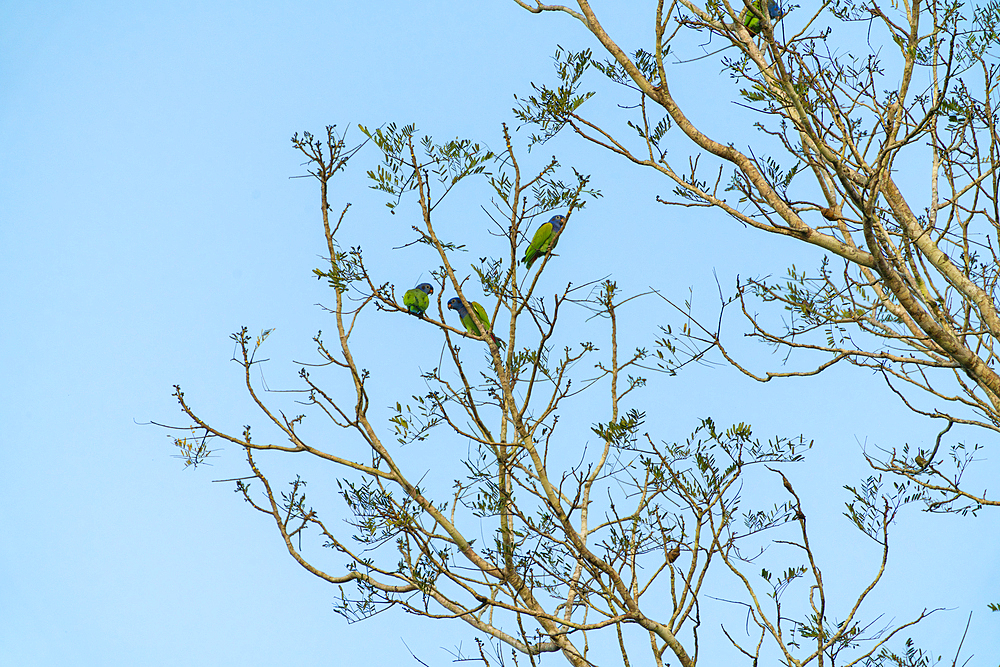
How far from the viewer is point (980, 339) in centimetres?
266

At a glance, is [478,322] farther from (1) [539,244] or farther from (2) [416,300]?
(2) [416,300]

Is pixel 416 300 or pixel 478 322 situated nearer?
pixel 478 322

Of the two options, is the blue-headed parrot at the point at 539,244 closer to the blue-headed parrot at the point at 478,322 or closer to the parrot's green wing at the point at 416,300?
the blue-headed parrot at the point at 478,322

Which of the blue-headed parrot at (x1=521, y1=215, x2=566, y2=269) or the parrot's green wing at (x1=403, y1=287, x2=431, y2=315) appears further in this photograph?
the parrot's green wing at (x1=403, y1=287, x2=431, y2=315)

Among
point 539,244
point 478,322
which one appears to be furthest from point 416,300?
point 478,322

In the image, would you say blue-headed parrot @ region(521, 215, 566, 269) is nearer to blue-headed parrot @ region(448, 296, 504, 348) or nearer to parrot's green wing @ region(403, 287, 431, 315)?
blue-headed parrot @ region(448, 296, 504, 348)

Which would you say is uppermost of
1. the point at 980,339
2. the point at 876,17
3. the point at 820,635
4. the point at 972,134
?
the point at 876,17

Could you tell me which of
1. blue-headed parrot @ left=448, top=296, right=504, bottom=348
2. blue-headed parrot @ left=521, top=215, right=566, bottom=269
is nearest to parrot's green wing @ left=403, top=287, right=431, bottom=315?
blue-headed parrot @ left=448, top=296, right=504, bottom=348

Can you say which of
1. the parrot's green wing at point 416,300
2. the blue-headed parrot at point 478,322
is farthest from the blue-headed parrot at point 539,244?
the parrot's green wing at point 416,300

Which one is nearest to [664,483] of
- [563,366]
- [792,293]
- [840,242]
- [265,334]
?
[563,366]

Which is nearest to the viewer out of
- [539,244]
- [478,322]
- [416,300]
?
[478,322]

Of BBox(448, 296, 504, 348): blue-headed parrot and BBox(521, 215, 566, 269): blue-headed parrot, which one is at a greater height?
BBox(521, 215, 566, 269): blue-headed parrot

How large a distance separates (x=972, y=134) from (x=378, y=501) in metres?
2.14

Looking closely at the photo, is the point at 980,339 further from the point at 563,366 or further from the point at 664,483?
the point at 563,366
